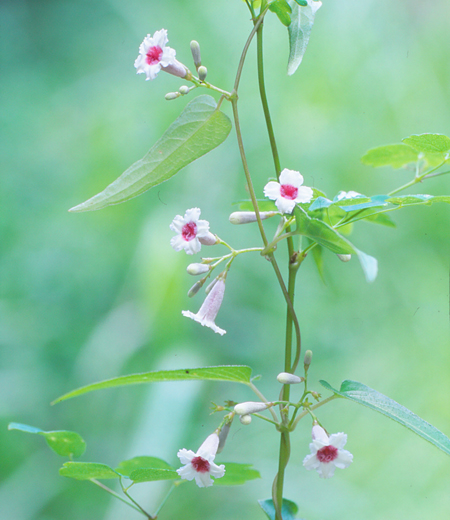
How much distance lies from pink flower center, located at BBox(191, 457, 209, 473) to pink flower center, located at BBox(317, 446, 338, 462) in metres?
0.10

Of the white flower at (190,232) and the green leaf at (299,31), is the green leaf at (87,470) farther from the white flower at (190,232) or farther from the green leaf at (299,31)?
the green leaf at (299,31)

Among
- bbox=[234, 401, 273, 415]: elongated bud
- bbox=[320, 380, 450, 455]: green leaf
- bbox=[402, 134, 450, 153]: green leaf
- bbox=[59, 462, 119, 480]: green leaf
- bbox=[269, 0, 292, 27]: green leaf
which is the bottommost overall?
bbox=[59, 462, 119, 480]: green leaf

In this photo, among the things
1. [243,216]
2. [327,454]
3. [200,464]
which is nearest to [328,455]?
[327,454]

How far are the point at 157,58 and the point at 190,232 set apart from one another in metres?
0.15

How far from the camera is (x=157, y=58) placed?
382mm

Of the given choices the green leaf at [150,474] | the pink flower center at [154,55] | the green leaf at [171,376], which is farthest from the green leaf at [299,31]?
the green leaf at [150,474]

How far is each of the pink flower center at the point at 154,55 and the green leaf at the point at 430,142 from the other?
222 mm

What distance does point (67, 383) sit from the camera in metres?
1.10

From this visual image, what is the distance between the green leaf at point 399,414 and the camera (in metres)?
0.33

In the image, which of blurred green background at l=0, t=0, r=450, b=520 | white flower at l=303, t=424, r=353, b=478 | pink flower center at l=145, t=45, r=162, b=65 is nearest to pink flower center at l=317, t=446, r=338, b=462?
white flower at l=303, t=424, r=353, b=478

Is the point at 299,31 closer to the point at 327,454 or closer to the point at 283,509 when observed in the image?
the point at 327,454

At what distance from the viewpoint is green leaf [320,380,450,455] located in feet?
1.09

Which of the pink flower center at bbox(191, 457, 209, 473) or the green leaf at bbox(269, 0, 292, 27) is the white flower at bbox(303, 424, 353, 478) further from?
the green leaf at bbox(269, 0, 292, 27)

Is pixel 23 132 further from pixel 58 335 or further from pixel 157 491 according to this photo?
pixel 157 491
